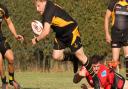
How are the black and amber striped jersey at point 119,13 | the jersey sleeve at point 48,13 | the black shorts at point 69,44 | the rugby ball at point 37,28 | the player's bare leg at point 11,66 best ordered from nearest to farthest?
1. the jersey sleeve at point 48,13
2. the black shorts at point 69,44
3. the rugby ball at point 37,28
4. the black and amber striped jersey at point 119,13
5. the player's bare leg at point 11,66

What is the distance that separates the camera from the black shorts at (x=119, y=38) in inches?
513

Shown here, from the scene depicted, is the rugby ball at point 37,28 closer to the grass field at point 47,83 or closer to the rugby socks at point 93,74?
the rugby socks at point 93,74

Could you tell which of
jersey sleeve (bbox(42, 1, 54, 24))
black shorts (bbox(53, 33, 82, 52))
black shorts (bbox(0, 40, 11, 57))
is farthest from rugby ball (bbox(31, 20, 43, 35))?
jersey sleeve (bbox(42, 1, 54, 24))

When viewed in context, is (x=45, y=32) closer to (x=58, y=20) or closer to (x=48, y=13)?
(x=48, y=13)

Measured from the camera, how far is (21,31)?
25656 millimetres

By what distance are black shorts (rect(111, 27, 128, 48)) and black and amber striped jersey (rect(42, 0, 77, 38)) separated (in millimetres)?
1549

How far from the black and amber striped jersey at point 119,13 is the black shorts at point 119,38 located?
0.10 m

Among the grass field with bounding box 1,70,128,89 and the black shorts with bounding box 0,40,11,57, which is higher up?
the black shorts with bounding box 0,40,11,57

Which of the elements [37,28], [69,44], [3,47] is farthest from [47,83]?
[69,44]

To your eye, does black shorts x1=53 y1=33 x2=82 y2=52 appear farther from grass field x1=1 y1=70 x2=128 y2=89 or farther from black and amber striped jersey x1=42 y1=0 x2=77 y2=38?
grass field x1=1 y1=70 x2=128 y2=89

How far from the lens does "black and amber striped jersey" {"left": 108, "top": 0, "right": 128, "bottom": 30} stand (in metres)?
13.0

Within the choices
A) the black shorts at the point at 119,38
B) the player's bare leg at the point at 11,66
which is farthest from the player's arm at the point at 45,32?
the black shorts at the point at 119,38

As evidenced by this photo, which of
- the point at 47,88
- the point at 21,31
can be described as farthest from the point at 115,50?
the point at 21,31

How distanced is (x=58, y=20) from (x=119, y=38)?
215 cm
